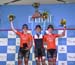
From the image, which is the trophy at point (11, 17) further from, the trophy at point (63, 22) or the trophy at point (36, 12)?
the trophy at point (63, 22)

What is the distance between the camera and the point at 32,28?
2.90 meters

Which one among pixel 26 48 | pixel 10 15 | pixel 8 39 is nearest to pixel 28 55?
pixel 26 48

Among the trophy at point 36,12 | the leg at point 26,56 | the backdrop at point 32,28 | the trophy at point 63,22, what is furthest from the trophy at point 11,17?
the trophy at point 63,22

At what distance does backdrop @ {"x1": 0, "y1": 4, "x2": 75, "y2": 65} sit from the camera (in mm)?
2836

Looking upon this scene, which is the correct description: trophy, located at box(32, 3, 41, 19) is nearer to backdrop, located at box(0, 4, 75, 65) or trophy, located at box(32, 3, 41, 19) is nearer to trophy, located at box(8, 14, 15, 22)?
backdrop, located at box(0, 4, 75, 65)

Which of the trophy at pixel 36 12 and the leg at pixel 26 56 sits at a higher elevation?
the trophy at pixel 36 12

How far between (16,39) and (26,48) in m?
0.19

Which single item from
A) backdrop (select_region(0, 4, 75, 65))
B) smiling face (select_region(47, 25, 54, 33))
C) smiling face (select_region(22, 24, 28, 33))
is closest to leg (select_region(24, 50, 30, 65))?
backdrop (select_region(0, 4, 75, 65))

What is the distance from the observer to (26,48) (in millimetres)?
2801

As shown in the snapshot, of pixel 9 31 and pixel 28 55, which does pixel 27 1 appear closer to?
pixel 9 31

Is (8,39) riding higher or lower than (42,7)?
lower

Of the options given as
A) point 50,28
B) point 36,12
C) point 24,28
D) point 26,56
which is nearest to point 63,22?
point 50,28

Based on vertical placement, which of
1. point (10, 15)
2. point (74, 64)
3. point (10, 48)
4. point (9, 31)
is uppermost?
point (10, 15)

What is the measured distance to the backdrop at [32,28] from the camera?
2.84 meters
